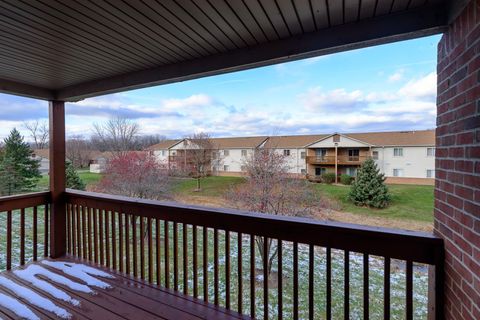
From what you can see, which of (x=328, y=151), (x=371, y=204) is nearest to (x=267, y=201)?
(x=328, y=151)

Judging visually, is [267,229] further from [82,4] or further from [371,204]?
[371,204]

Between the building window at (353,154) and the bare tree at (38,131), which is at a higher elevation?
the bare tree at (38,131)

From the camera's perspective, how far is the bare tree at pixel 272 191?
5707 millimetres

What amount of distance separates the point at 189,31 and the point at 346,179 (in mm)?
4997

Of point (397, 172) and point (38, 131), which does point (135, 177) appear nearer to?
point (38, 131)

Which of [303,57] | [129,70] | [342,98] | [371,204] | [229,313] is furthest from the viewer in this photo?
[342,98]

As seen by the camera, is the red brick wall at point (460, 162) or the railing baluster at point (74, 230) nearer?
the red brick wall at point (460, 162)

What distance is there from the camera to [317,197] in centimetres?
568

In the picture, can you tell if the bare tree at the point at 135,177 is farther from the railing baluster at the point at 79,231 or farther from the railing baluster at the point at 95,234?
the railing baluster at the point at 95,234

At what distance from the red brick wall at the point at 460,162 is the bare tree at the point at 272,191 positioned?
4.25 m

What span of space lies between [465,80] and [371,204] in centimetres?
433

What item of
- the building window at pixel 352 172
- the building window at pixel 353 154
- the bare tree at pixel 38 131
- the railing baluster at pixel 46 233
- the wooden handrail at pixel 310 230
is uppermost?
the bare tree at pixel 38 131

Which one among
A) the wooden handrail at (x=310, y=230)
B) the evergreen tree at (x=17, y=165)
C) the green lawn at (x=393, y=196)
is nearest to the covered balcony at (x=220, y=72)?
the wooden handrail at (x=310, y=230)

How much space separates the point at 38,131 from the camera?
4.36 meters
